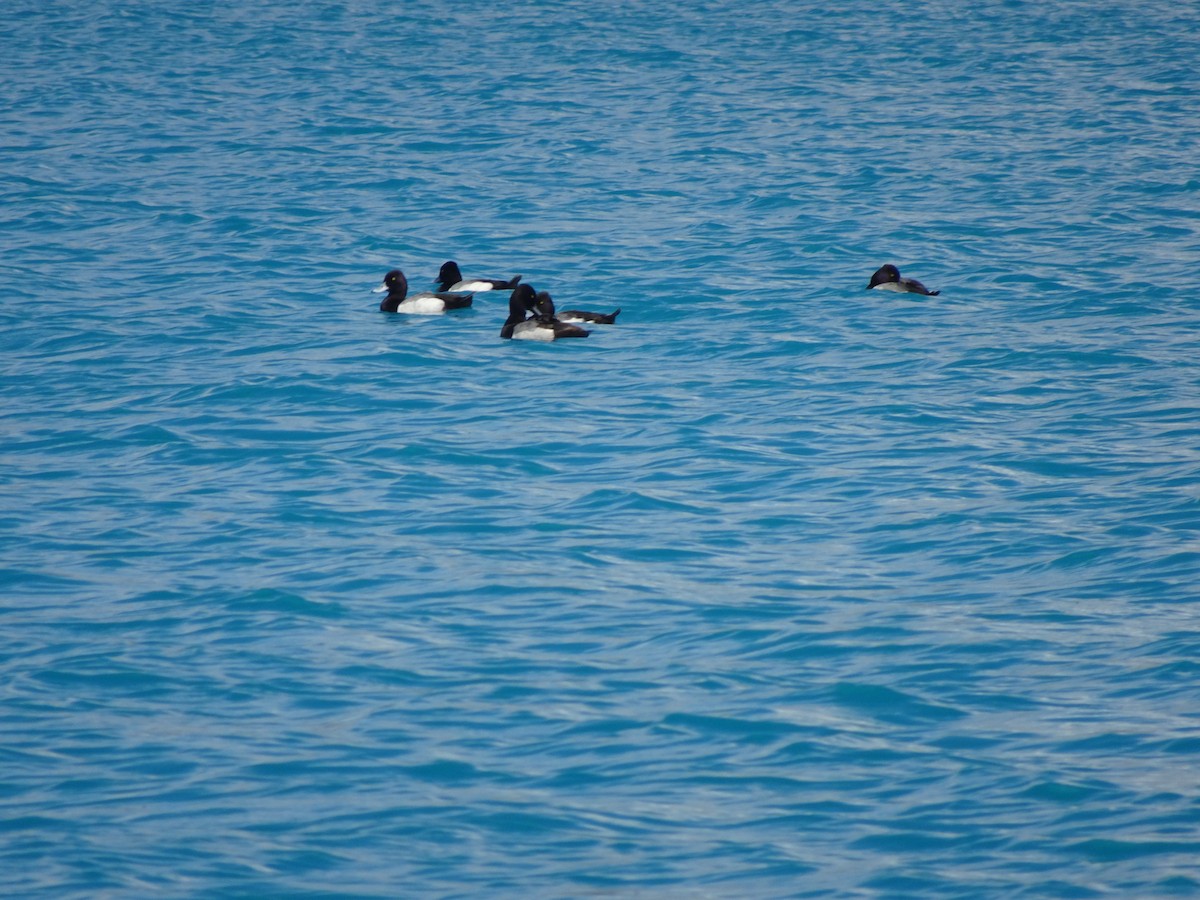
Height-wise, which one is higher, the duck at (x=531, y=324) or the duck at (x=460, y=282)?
the duck at (x=460, y=282)

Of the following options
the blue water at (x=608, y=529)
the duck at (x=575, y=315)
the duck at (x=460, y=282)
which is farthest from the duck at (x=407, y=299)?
the duck at (x=575, y=315)

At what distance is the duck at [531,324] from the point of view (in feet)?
57.7

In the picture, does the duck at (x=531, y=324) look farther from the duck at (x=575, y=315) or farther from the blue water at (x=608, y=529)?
the blue water at (x=608, y=529)

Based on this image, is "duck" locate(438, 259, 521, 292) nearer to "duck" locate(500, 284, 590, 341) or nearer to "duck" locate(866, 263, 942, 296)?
"duck" locate(500, 284, 590, 341)

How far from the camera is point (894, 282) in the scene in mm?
19156

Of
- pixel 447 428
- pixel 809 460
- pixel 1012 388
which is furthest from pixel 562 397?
pixel 1012 388

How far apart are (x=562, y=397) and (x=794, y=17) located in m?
36.8

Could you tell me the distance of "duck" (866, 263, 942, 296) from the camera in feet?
62.2

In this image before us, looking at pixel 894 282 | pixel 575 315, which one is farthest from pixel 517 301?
pixel 894 282

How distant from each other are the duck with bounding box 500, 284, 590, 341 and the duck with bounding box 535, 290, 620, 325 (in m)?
0.08

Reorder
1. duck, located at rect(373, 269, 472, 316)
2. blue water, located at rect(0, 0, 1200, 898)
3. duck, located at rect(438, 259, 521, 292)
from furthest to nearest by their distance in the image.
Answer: duck, located at rect(438, 259, 521, 292) → duck, located at rect(373, 269, 472, 316) → blue water, located at rect(0, 0, 1200, 898)

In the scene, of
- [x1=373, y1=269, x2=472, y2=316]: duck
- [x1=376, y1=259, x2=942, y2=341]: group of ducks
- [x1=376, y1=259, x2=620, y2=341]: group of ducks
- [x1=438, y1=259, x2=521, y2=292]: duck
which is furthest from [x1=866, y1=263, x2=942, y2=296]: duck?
[x1=373, y1=269, x2=472, y2=316]: duck

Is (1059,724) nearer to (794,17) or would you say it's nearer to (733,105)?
(733,105)

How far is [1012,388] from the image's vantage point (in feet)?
49.9
